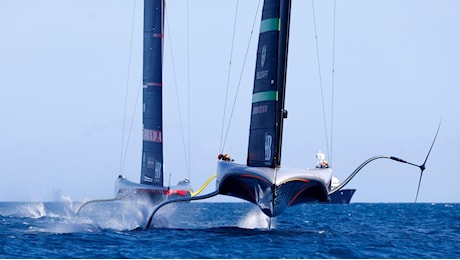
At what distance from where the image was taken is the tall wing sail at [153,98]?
144ft

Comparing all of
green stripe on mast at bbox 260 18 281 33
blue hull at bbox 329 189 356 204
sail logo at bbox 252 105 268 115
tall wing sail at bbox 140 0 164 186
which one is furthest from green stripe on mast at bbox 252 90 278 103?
blue hull at bbox 329 189 356 204

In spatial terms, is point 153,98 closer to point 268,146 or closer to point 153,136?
point 153,136

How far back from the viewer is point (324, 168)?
30125 millimetres

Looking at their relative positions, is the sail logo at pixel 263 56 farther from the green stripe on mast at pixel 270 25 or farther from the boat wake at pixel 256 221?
the boat wake at pixel 256 221

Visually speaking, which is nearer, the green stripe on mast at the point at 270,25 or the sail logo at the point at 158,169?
the green stripe on mast at the point at 270,25

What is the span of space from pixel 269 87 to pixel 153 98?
15.2 meters

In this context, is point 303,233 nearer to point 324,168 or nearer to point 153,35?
point 324,168

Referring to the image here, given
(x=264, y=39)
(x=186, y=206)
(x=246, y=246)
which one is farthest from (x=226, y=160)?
(x=186, y=206)

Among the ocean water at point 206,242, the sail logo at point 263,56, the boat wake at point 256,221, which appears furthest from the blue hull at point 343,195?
the sail logo at point 263,56

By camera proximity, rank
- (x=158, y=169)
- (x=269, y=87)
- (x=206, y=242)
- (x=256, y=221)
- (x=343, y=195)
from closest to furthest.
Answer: (x=206, y=242)
(x=269, y=87)
(x=256, y=221)
(x=158, y=169)
(x=343, y=195)

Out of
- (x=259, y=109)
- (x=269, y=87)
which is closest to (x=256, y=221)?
(x=259, y=109)

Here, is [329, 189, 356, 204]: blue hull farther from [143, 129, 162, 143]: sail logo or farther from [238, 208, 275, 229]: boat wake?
[238, 208, 275, 229]: boat wake

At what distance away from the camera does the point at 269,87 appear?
96.6ft

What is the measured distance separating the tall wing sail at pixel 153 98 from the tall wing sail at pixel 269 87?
1441 centimetres
